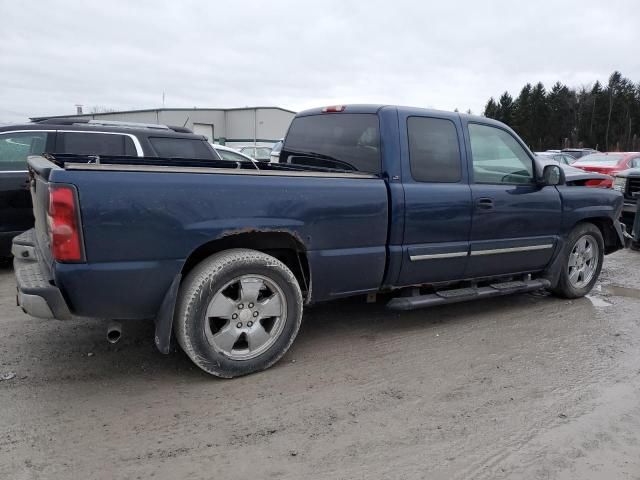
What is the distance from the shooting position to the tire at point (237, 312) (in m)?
3.18

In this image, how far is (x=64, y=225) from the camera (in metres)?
2.78

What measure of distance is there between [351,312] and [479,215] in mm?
1507

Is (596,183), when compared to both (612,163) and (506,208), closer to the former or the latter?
(506,208)

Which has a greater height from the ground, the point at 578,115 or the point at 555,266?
the point at 578,115

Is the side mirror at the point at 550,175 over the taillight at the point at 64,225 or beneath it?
over

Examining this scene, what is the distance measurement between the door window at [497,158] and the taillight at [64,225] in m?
3.15

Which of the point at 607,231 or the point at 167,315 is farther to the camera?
the point at 607,231

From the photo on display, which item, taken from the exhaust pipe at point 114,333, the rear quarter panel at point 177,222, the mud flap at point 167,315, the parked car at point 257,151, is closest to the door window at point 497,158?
the rear quarter panel at point 177,222

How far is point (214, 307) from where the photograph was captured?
10.7 feet

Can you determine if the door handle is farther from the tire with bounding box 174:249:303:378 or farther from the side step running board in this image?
the tire with bounding box 174:249:303:378

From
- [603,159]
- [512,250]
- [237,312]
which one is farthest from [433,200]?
[603,159]

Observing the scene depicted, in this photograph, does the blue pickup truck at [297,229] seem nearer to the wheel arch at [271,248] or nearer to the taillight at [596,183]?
the wheel arch at [271,248]

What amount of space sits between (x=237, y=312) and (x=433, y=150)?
2.10 m

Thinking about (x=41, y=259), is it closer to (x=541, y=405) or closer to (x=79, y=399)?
(x=79, y=399)
